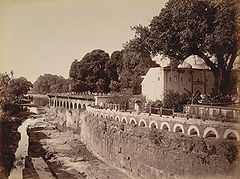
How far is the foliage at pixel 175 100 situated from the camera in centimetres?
625

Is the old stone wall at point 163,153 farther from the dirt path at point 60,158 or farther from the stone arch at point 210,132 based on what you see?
the dirt path at point 60,158

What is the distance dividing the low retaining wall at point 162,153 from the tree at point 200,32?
53.7 inches

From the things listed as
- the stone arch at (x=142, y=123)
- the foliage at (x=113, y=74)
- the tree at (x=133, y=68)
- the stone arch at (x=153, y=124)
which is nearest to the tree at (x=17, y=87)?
the foliage at (x=113, y=74)

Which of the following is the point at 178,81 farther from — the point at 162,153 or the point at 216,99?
the point at 162,153

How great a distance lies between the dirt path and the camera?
20.9ft

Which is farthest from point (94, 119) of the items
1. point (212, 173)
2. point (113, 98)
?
point (212, 173)

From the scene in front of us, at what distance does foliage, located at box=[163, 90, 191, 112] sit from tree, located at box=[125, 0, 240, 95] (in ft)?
2.12

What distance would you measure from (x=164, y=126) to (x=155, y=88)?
1245mm

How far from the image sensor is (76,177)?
629 cm

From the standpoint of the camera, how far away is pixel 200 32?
19.2ft

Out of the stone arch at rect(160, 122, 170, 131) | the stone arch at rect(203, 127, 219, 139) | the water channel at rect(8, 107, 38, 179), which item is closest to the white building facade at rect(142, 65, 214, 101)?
the stone arch at rect(160, 122, 170, 131)

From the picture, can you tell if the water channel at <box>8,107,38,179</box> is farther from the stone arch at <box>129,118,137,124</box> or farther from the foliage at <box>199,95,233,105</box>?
the foliage at <box>199,95,233,105</box>

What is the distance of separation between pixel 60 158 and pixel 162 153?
3361mm

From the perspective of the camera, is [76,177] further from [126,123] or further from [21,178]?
[126,123]
